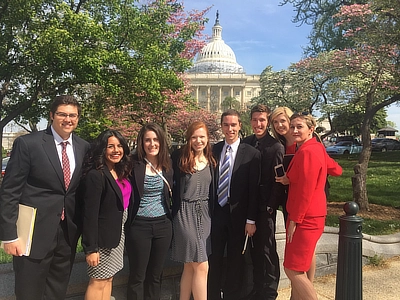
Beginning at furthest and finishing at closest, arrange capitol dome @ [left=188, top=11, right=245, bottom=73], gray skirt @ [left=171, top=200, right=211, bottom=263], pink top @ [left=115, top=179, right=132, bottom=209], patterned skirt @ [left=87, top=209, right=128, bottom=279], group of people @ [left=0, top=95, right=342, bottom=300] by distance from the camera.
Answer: capitol dome @ [left=188, top=11, right=245, bottom=73] < gray skirt @ [left=171, top=200, right=211, bottom=263] < pink top @ [left=115, top=179, right=132, bottom=209] < patterned skirt @ [left=87, top=209, right=128, bottom=279] < group of people @ [left=0, top=95, right=342, bottom=300]

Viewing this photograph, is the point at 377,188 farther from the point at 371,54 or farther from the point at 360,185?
the point at 371,54

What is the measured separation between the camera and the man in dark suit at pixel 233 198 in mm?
3678

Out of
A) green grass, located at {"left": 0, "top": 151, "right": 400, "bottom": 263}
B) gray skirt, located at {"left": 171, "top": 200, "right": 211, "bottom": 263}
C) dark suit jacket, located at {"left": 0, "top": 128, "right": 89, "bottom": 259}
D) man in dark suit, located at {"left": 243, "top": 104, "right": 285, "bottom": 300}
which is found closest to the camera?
dark suit jacket, located at {"left": 0, "top": 128, "right": 89, "bottom": 259}

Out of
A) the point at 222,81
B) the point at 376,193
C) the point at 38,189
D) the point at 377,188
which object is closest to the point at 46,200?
the point at 38,189

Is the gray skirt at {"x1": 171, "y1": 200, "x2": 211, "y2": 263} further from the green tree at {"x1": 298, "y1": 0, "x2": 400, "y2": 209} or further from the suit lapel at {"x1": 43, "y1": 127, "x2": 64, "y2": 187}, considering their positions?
the green tree at {"x1": 298, "y1": 0, "x2": 400, "y2": 209}

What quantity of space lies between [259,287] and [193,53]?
53.6 feet

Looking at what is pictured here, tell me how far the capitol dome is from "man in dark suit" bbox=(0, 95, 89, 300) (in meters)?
100

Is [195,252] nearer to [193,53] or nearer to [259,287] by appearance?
[259,287]

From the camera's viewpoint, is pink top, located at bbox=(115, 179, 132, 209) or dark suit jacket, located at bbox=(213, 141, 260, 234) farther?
dark suit jacket, located at bbox=(213, 141, 260, 234)

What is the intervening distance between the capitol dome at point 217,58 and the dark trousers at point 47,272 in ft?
329

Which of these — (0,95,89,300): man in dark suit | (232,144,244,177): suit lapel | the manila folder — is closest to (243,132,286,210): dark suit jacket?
(232,144,244,177): suit lapel

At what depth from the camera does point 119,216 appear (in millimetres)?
3199

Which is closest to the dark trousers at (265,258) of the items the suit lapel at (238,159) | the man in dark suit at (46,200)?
the suit lapel at (238,159)

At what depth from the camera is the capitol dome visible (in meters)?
105
